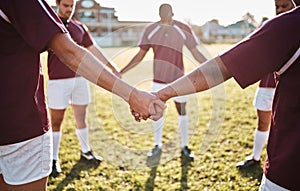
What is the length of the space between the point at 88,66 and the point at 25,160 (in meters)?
0.59

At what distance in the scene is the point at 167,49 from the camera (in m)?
4.70

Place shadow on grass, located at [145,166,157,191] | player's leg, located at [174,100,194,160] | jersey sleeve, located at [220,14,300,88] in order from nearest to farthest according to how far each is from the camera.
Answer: jersey sleeve, located at [220,14,300,88] → shadow on grass, located at [145,166,157,191] → player's leg, located at [174,100,194,160]

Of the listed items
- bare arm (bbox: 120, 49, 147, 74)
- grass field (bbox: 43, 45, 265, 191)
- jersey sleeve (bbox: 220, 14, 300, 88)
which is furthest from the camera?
bare arm (bbox: 120, 49, 147, 74)

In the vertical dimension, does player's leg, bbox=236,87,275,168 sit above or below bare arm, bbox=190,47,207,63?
below

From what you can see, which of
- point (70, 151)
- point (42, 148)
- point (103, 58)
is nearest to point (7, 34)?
point (42, 148)

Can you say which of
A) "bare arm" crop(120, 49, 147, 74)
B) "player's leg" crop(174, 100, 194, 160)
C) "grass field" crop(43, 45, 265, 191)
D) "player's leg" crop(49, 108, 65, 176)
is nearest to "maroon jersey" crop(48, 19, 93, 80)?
"player's leg" crop(49, 108, 65, 176)

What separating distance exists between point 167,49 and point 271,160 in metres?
3.18

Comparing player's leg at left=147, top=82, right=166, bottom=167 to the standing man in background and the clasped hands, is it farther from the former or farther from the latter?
the standing man in background

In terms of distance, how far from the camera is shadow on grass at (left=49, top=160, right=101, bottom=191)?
3.89 metres

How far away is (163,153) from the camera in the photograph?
4953 mm

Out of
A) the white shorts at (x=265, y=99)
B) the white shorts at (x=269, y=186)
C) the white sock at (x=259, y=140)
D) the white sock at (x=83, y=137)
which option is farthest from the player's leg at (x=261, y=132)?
the white shorts at (x=269, y=186)

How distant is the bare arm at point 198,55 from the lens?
458cm

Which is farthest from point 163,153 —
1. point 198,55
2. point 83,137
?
point 198,55

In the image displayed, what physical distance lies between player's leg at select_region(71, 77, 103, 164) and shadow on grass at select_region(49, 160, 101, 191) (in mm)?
101
